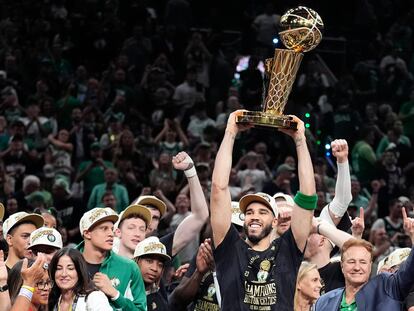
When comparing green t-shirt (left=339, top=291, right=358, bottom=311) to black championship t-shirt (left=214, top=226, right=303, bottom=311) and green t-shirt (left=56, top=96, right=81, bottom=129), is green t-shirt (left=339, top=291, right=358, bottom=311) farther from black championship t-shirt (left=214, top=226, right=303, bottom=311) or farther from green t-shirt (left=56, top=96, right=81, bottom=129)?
green t-shirt (left=56, top=96, right=81, bottom=129)

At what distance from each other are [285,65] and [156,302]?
7.56ft

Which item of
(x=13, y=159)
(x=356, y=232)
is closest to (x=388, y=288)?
(x=356, y=232)

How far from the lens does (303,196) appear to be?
29.3ft

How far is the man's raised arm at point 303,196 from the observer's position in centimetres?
893

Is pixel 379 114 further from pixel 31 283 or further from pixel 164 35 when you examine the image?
pixel 31 283

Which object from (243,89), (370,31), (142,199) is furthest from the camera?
(370,31)

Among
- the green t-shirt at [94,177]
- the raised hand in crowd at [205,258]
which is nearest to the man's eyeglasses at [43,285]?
the raised hand in crowd at [205,258]

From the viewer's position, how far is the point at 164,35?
66.7 feet

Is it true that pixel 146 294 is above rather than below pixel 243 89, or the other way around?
below

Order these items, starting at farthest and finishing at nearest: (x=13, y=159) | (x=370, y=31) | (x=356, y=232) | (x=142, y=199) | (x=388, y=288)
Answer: (x=370, y=31) < (x=13, y=159) < (x=142, y=199) < (x=356, y=232) < (x=388, y=288)

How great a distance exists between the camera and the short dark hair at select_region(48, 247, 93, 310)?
9094mm

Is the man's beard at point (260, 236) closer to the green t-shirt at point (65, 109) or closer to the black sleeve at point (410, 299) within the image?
the black sleeve at point (410, 299)

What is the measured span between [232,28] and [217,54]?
171 cm

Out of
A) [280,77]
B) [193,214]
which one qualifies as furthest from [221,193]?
[193,214]
